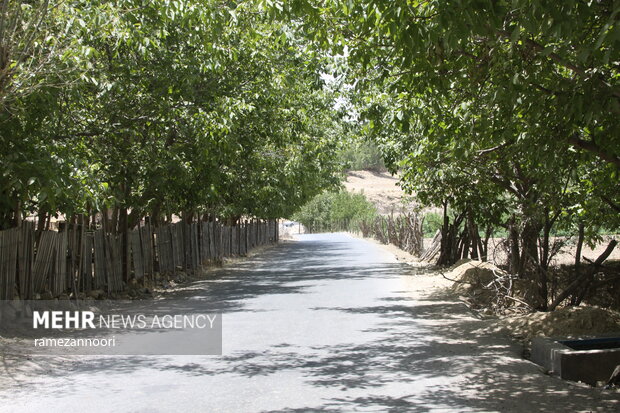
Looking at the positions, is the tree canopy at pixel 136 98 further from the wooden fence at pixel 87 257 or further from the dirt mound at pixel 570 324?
the dirt mound at pixel 570 324

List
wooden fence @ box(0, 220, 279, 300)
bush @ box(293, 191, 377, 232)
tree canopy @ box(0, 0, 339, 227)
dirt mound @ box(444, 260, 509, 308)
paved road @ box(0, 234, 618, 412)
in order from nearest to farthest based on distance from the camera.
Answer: paved road @ box(0, 234, 618, 412), tree canopy @ box(0, 0, 339, 227), wooden fence @ box(0, 220, 279, 300), dirt mound @ box(444, 260, 509, 308), bush @ box(293, 191, 377, 232)

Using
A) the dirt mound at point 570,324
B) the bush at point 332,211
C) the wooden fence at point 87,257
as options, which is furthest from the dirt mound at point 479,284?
the bush at point 332,211

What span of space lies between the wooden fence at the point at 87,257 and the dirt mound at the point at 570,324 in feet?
25.0

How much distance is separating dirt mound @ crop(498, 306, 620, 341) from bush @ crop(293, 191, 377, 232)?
75.7 m

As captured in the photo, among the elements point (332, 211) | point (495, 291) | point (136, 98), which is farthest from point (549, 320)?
point (332, 211)

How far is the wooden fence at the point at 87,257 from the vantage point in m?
10.4

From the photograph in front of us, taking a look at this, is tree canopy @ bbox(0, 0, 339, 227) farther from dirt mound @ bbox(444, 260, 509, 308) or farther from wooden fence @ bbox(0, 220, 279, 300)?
dirt mound @ bbox(444, 260, 509, 308)

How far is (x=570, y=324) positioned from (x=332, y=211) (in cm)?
8573

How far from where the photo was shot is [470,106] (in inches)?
348

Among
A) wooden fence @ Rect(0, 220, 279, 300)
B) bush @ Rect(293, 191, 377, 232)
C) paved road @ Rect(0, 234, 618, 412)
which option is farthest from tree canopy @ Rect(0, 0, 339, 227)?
bush @ Rect(293, 191, 377, 232)

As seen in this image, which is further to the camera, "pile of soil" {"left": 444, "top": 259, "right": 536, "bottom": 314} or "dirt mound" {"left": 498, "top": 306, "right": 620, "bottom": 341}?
"pile of soil" {"left": 444, "top": 259, "right": 536, "bottom": 314}

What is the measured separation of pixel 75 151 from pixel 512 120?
7987mm

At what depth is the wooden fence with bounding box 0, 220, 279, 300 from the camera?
10.4 meters

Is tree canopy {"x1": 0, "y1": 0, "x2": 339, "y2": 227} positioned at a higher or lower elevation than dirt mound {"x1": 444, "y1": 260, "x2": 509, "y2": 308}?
higher
